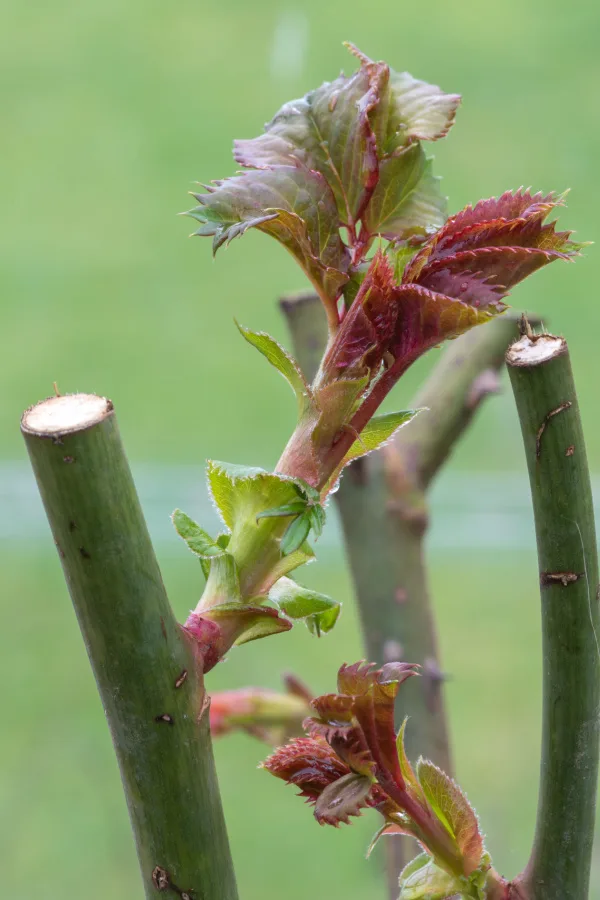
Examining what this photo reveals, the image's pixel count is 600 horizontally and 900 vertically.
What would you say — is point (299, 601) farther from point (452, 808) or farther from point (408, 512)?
point (408, 512)

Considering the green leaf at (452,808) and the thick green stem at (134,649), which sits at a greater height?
the thick green stem at (134,649)

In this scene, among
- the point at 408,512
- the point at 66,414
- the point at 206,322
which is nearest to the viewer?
the point at 66,414

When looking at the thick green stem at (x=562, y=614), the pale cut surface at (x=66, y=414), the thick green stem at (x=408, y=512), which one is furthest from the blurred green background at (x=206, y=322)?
the pale cut surface at (x=66, y=414)

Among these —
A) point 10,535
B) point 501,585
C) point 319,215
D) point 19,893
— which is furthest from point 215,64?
point 319,215

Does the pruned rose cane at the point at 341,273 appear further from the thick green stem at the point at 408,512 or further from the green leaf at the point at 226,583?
the thick green stem at the point at 408,512

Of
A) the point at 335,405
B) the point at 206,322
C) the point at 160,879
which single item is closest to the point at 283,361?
the point at 335,405

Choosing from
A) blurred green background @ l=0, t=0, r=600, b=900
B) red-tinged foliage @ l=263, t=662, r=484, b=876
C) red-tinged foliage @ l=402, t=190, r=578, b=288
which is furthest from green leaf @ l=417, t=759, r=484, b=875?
blurred green background @ l=0, t=0, r=600, b=900
